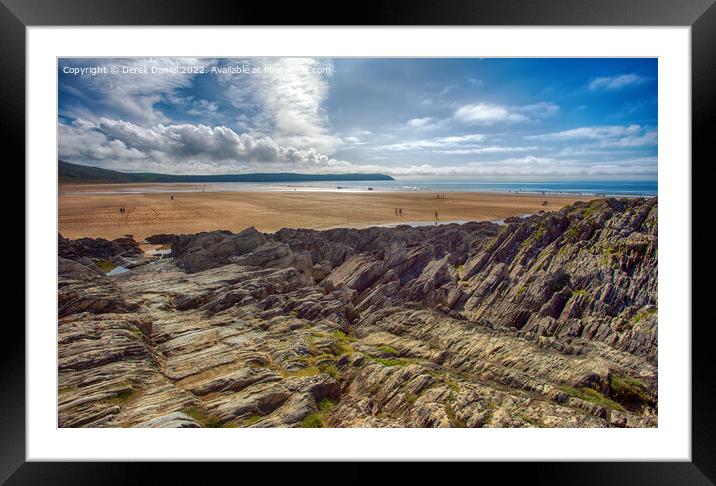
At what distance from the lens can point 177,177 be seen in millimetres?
6148

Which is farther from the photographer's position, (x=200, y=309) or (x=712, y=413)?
(x=200, y=309)

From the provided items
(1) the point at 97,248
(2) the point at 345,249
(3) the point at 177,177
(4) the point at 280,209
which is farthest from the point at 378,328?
(1) the point at 97,248

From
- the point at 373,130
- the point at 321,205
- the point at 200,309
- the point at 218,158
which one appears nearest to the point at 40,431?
the point at 200,309

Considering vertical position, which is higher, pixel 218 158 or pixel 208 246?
pixel 218 158

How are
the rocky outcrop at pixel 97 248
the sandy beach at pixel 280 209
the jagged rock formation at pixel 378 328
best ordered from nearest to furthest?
the jagged rock formation at pixel 378 328
the rocky outcrop at pixel 97 248
the sandy beach at pixel 280 209

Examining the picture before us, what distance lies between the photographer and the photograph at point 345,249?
508 centimetres

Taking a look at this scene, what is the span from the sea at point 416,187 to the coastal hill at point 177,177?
8 cm
